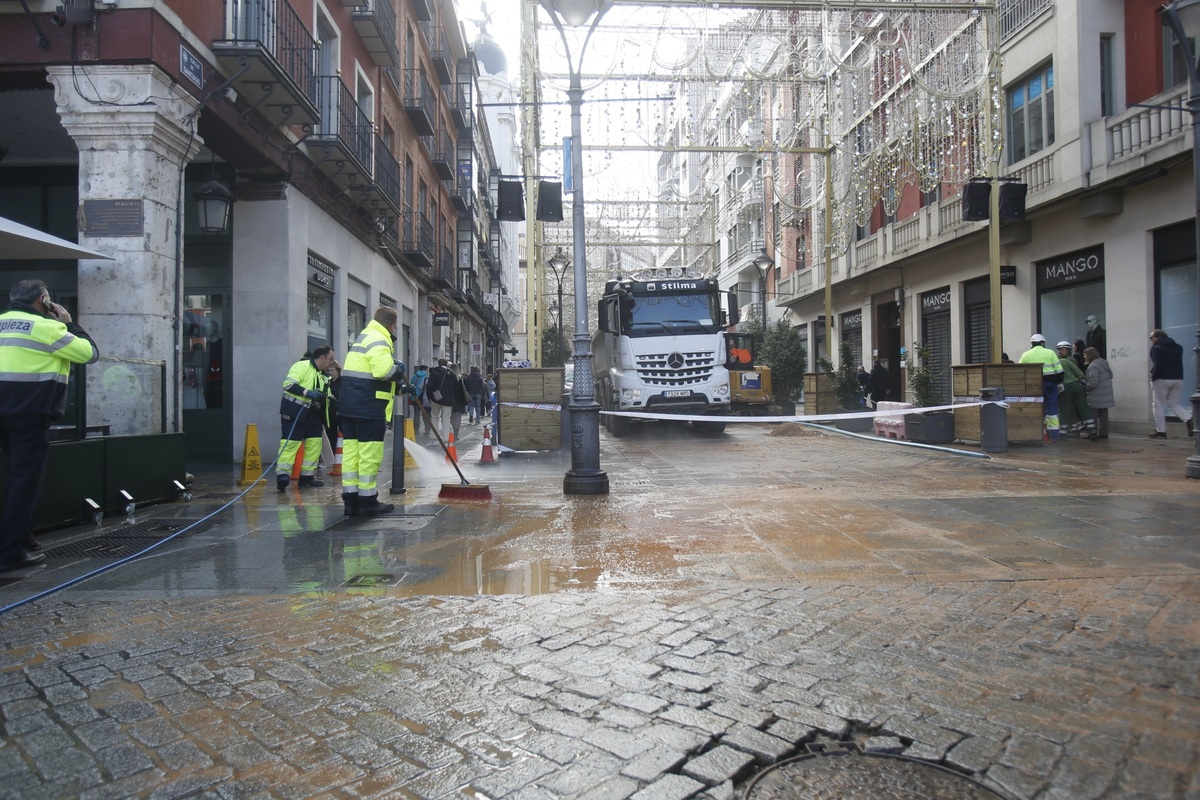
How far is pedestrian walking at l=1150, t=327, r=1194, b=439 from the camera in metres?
13.1

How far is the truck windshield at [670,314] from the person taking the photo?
17000 millimetres

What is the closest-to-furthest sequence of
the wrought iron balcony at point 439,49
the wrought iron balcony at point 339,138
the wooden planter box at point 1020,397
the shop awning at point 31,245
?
the shop awning at point 31,245 → the wooden planter box at point 1020,397 → the wrought iron balcony at point 339,138 → the wrought iron balcony at point 439,49

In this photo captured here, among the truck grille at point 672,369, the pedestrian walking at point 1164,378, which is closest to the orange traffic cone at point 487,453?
the truck grille at point 672,369

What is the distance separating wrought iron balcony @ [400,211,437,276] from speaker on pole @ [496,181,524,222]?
7.26 meters

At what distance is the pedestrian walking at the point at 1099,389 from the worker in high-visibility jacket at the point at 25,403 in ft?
49.2

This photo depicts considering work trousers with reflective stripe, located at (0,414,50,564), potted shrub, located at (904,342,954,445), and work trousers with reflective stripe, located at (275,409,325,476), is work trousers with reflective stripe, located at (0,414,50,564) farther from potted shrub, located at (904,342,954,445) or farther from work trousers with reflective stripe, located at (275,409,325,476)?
potted shrub, located at (904,342,954,445)

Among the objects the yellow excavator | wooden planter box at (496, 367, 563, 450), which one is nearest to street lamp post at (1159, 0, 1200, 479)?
wooden planter box at (496, 367, 563, 450)

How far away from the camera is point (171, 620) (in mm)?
4227

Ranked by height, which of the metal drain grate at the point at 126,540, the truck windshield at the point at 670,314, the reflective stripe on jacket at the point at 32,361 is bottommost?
the metal drain grate at the point at 126,540

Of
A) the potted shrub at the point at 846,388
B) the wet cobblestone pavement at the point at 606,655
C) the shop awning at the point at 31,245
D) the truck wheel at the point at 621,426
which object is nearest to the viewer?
the wet cobblestone pavement at the point at 606,655

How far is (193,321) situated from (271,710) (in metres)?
10.9

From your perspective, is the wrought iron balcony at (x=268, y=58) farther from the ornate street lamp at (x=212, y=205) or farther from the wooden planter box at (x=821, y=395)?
the wooden planter box at (x=821, y=395)

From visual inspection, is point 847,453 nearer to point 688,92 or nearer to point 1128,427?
point 1128,427

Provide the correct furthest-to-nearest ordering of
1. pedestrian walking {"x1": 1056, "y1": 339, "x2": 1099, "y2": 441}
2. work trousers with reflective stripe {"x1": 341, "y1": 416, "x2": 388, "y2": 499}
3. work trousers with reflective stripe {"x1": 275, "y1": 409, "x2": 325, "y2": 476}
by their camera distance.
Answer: pedestrian walking {"x1": 1056, "y1": 339, "x2": 1099, "y2": 441} < work trousers with reflective stripe {"x1": 275, "y1": 409, "x2": 325, "y2": 476} < work trousers with reflective stripe {"x1": 341, "y1": 416, "x2": 388, "y2": 499}
